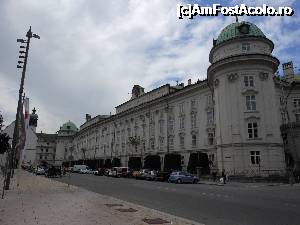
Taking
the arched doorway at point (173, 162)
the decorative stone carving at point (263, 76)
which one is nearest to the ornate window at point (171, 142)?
the arched doorway at point (173, 162)

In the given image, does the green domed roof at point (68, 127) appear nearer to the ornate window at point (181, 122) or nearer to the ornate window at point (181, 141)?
the ornate window at point (181, 122)

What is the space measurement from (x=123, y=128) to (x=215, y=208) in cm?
7177

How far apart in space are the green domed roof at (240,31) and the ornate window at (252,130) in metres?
13.5

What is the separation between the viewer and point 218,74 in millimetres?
51125

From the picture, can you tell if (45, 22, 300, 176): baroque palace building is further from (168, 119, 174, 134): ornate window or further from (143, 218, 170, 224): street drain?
(143, 218, 170, 224): street drain

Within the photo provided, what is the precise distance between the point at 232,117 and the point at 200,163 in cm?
889

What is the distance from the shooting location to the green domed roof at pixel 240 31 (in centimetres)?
5122

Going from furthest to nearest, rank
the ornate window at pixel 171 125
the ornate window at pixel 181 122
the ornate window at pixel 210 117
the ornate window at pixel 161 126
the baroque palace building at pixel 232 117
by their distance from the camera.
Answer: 1. the ornate window at pixel 161 126
2. the ornate window at pixel 171 125
3. the ornate window at pixel 181 122
4. the ornate window at pixel 210 117
5. the baroque palace building at pixel 232 117

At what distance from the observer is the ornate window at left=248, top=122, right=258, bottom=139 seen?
154 ft

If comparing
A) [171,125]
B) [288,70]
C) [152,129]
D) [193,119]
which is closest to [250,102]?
[193,119]

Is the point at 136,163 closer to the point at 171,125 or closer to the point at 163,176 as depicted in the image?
the point at 171,125

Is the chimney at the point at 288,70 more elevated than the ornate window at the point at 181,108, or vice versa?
the chimney at the point at 288,70

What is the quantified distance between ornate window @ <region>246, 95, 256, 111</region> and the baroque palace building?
0.14m

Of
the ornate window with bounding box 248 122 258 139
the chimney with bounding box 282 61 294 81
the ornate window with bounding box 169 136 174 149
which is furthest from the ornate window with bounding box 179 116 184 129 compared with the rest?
the chimney with bounding box 282 61 294 81
